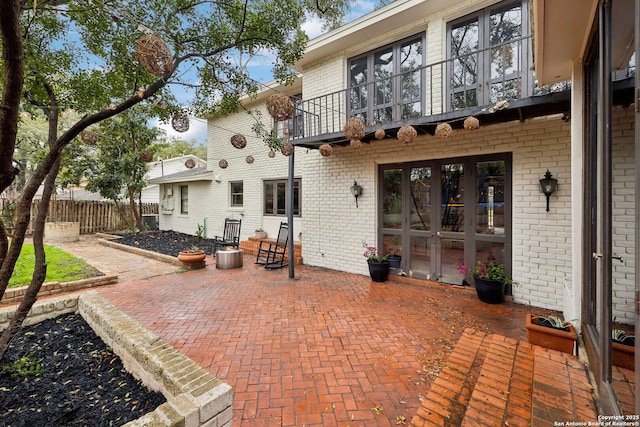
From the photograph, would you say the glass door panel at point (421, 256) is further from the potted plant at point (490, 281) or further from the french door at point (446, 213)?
the potted plant at point (490, 281)

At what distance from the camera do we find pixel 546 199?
4.39 meters

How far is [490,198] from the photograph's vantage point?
16.6 feet

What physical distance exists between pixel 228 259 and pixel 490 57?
7100 millimetres

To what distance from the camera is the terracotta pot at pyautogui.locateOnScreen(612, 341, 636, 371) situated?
219 centimetres

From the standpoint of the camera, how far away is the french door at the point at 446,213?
16.3 feet

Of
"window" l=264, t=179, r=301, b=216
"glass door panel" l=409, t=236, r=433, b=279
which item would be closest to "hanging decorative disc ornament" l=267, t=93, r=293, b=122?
"glass door panel" l=409, t=236, r=433, b=279

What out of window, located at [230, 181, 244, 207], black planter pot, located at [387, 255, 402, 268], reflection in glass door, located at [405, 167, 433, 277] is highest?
window, located at [230, 181, 244, 207]

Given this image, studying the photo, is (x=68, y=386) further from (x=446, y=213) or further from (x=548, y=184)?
(x=548, y=184)

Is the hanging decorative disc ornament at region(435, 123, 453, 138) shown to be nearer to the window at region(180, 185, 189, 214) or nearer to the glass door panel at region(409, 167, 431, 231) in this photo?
the glass door panel at region(409, 167, 431, 231)

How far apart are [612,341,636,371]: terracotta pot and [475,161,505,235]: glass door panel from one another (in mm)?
2876

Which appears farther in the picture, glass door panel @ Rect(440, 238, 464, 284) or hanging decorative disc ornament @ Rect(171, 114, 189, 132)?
glass door panel @ Rect(440, 238, 464, 284)

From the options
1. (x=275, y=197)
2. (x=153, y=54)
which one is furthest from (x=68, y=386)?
(x=275, y=197)

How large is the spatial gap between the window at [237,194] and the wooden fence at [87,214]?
5778 mm

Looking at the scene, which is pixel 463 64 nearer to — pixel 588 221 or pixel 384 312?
pixel 588 221
